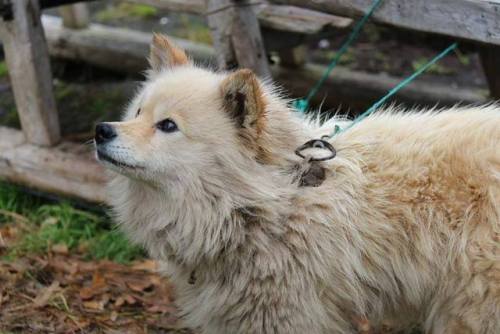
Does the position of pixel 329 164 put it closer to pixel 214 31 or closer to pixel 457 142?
pixel 457 142

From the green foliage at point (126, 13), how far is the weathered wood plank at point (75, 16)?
71.9 inches

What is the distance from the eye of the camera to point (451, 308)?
310 centimetres

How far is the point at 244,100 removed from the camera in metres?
3.08

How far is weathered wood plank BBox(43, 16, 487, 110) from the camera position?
6172 mm

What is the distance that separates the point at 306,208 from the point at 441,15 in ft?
3.77

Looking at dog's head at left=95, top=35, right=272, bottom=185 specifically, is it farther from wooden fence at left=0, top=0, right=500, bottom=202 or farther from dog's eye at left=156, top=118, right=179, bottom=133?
wooden fence at left=0, top=0, right=500, bottom=202

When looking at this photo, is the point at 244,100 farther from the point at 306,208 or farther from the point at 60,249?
the point at 60,249

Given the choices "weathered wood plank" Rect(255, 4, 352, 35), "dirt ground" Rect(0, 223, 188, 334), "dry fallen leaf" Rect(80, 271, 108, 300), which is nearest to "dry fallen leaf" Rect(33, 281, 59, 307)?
"dirt ground" Rect(0, 223, 188, 334)

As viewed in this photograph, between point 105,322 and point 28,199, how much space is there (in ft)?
5.38

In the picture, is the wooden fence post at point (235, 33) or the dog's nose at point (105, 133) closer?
the dog's nose at point (105, 133)

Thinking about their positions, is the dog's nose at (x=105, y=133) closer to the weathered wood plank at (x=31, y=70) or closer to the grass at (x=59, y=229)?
the grass at (x=59, y=229)

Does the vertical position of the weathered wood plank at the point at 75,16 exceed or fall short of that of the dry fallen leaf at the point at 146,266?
it exceeds it

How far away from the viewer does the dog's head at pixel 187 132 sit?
3.07 metres

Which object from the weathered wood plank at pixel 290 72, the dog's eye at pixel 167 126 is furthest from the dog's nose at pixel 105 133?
the weathered wood plank at pixel 290 72
